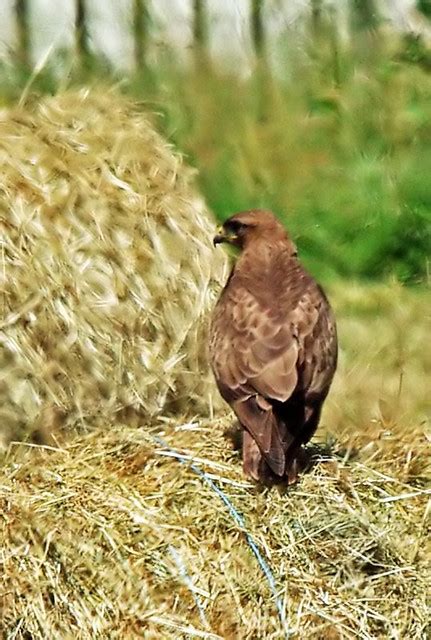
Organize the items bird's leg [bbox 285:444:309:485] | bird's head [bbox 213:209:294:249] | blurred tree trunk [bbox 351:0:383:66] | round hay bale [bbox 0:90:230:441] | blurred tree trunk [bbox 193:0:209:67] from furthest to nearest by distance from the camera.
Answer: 1. blurred tree trunk [bbox 351:0:383:66]
2. blurred tree trunk [bbox 193:0:209:67]
3. bird's head [bbox 213:209:294:249]
4. round hay bale [bbox 0:90:230:441]
5. bird's leg [bbox 285:444:309:485]

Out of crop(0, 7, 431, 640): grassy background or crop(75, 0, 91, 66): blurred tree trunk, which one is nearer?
crop(0, 7, 431, 640): grassy background

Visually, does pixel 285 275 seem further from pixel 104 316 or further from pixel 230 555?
pixel 230 555

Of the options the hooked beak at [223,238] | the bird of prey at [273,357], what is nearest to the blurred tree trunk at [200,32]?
the hooked beak at [223,238]

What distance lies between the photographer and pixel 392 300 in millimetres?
7914

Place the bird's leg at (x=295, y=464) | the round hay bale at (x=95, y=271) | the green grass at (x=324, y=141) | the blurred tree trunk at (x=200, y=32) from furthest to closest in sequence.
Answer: the blurred tree trunk at (x=200, y=32), the green grass at (x=324, y=141), the round hay bale at (x=95, y=271), the bird's leg at (x=295, y=464)

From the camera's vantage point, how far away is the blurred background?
8.29 m

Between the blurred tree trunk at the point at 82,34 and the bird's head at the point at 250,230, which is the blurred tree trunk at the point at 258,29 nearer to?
the blurred tree trunk at the point at 82,34

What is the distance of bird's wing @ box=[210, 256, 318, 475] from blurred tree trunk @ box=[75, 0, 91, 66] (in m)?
3.37

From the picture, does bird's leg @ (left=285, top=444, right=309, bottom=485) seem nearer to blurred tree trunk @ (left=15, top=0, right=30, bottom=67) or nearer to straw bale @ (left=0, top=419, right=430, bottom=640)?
straw bale @ (left=0, top=419, right=430, bottom=640)

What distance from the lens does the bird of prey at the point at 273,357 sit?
4.74m

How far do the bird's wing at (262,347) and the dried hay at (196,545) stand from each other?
176 millimetres

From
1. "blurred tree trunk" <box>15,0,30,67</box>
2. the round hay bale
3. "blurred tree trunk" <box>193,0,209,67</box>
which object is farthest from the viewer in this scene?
"blurred tree trunk" <box>15,0,30,67</box>

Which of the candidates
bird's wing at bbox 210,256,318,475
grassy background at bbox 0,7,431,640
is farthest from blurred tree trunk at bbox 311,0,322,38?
bird's wing at bbox 210,256,318,475

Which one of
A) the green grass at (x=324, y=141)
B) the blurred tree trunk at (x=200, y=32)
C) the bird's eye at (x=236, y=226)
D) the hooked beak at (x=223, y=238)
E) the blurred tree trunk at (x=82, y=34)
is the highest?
the blurred tree trunk at (x=82, y=34)
